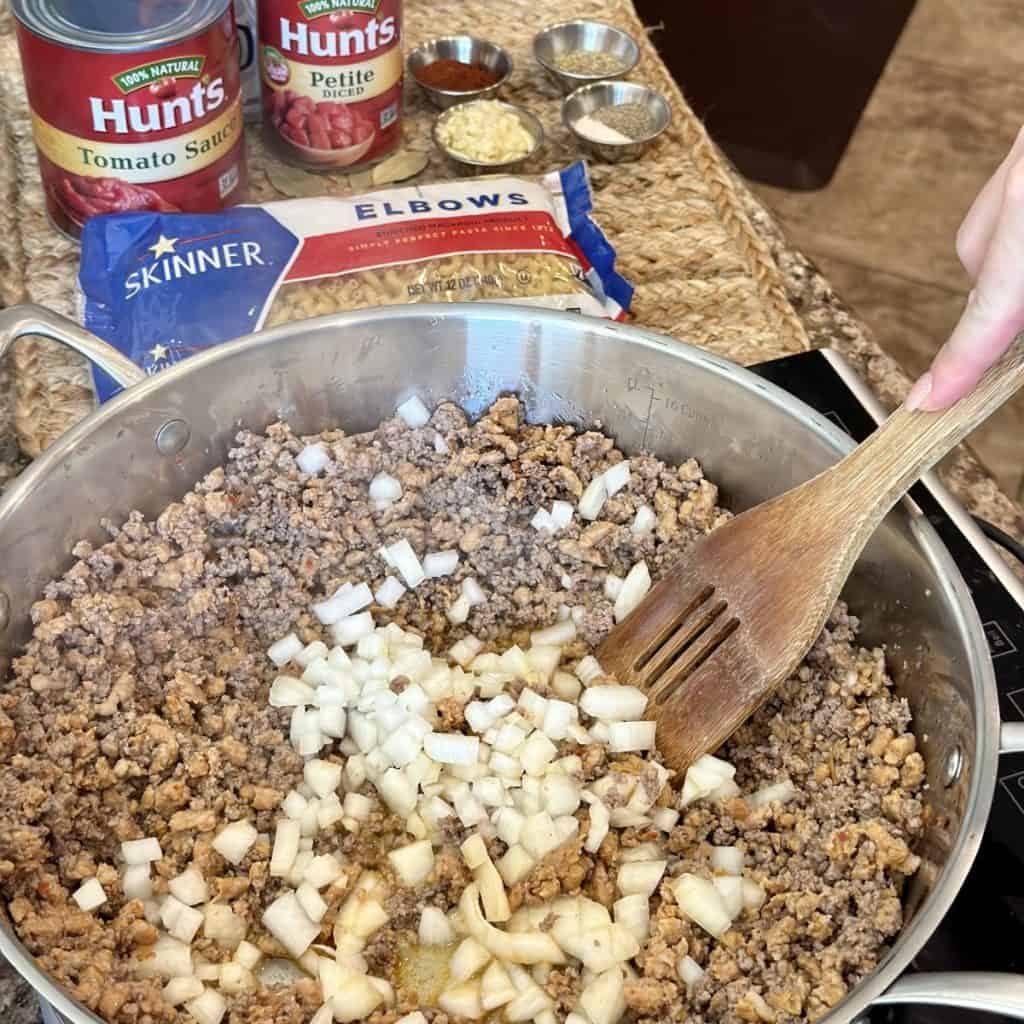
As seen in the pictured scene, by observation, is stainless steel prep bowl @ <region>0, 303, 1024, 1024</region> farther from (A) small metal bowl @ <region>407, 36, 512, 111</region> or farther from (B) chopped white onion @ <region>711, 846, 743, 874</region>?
(A) small metal bowl @ <region>407, 36, 512, 111</region>

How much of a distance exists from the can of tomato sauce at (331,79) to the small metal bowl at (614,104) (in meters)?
0.27

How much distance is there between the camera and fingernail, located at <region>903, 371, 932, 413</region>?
3.18 ft

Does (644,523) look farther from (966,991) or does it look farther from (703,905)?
(966,991)

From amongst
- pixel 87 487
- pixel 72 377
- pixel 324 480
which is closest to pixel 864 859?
pixel 324 480

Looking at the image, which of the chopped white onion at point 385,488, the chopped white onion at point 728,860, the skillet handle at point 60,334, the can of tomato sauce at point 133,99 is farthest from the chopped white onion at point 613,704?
the can of tomato sauce at point 133,99

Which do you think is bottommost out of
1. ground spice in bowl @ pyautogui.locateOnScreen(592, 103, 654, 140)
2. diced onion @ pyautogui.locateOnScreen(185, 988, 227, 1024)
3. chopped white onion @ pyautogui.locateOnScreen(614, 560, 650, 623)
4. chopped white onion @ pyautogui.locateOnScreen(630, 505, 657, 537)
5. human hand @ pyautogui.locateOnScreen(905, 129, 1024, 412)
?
diced onion @ pyautogui.locateOnScreen(185, 988, 227, 1024)

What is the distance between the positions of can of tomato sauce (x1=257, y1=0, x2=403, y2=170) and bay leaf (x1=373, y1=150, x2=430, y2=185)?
0.06 ft

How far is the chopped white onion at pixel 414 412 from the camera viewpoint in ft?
4.04

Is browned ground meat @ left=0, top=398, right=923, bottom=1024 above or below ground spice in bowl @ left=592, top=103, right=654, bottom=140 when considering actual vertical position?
below

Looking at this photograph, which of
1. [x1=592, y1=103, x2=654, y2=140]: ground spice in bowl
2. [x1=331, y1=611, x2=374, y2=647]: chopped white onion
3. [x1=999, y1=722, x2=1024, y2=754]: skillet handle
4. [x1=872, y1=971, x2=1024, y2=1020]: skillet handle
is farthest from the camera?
[x1=592, y1=103, x2=654, y2=140]: ground spice in bowl

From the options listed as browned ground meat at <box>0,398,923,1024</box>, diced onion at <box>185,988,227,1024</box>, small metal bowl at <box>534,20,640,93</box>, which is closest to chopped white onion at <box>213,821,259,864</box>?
browned ground meat at <box>0,398,923,1024</box>

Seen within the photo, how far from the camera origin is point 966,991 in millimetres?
751

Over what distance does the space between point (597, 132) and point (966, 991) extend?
1293 mm

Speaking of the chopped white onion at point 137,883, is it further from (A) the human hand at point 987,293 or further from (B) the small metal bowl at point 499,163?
(B) the small metal bowl at point 499,163
